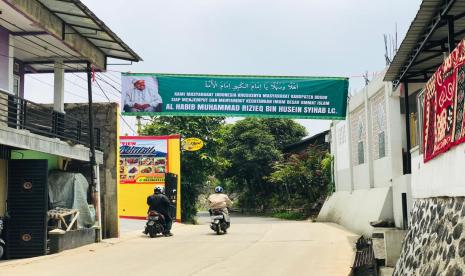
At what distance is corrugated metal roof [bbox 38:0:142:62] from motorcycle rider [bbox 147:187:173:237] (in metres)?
3.95

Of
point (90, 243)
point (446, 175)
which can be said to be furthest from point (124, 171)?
point (446, 175)

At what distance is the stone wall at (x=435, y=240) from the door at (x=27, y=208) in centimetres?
792

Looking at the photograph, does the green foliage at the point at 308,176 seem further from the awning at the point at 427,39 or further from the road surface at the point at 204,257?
the awning at the point at 427,39

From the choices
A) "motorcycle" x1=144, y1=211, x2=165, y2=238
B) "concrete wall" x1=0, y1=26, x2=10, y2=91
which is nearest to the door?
"concrete wall" x1=0, y1=26, x2=10, y2=91

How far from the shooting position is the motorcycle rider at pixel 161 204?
55.6 feet

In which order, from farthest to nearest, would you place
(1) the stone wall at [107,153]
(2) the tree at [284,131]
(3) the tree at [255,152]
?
1. (2) the tree at [284,131]
2. (3) the tree at [255,152]
3. (1) the stone wall at [107,153]

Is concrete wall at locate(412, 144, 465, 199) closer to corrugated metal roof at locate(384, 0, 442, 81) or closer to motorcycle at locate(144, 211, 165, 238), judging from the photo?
corrugated metal roof at locate(384, 0, 442, 81)

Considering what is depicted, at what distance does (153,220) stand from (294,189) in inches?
672

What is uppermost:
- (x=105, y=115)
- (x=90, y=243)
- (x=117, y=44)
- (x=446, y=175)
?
(x=117, y=44)

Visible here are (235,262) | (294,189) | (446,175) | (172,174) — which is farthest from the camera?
(294,189)

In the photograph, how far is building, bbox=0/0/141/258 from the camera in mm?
12820

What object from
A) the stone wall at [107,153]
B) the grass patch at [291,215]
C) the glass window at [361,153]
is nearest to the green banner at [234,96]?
the glass window at [361,153]

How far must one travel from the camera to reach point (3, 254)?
1265 cm

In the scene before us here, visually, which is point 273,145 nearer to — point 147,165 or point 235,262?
point 147,165
